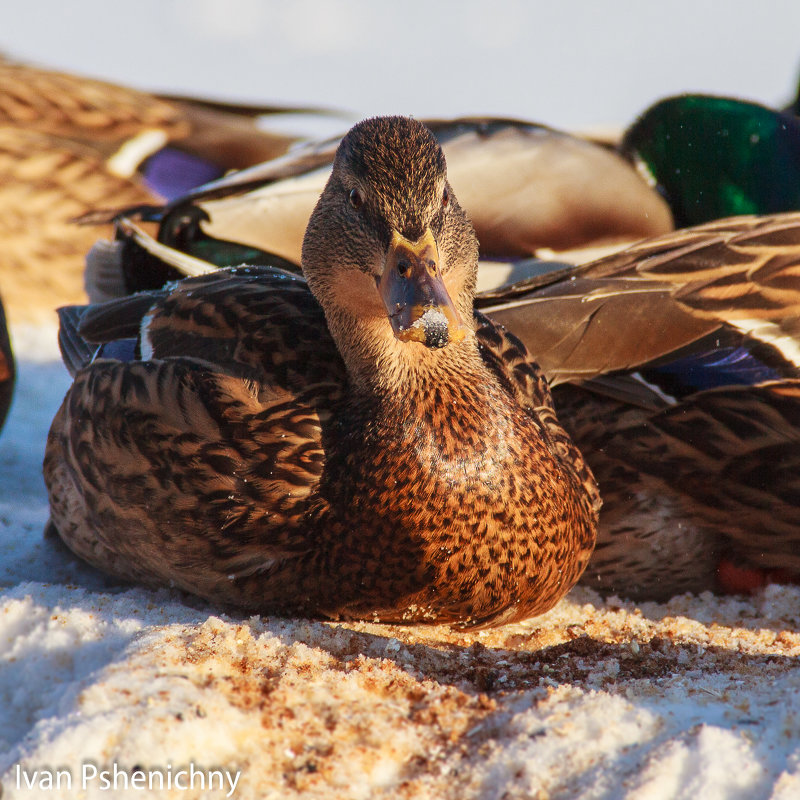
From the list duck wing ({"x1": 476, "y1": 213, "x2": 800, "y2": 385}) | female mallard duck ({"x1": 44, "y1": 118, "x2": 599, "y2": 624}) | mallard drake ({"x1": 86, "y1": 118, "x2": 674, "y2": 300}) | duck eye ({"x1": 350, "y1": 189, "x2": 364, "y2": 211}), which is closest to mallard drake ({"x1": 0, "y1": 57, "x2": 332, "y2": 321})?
mallard drake ({"x1": 86, "y1": 118, "x2": 674, "y2": 300})

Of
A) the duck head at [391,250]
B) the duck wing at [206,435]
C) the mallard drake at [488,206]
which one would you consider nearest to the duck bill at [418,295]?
the duck head at [391,250]

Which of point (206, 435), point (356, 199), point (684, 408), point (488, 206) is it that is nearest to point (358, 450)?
point (206, 435)

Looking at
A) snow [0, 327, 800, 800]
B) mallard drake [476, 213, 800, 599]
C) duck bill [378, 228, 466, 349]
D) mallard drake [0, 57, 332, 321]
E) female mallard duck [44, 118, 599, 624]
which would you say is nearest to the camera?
snow [0, 327, 800, 800]

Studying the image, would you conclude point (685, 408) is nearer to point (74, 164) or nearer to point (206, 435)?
point (206, 435)

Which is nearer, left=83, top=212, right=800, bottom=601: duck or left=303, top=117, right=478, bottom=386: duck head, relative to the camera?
left=303, top=117, right=478, bottom=386: duck head

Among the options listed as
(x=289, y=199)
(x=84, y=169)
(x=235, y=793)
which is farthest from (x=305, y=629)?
(x=84, y=169)

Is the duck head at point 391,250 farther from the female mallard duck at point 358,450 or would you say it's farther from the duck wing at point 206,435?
the duck wing at point 206,435

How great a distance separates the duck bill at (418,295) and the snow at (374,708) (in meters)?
0.73

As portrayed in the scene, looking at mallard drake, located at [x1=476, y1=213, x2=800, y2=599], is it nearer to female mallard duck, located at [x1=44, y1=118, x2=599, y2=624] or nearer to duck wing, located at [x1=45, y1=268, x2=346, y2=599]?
female mallard duck, located at [x1=44, y1=118, x2=599, y2=624]

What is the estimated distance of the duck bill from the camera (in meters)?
2.35

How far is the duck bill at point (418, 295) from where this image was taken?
2348mm

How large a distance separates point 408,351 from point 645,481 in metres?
1.00

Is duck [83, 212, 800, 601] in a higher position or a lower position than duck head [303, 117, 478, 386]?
lower

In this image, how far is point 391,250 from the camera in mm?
2510
